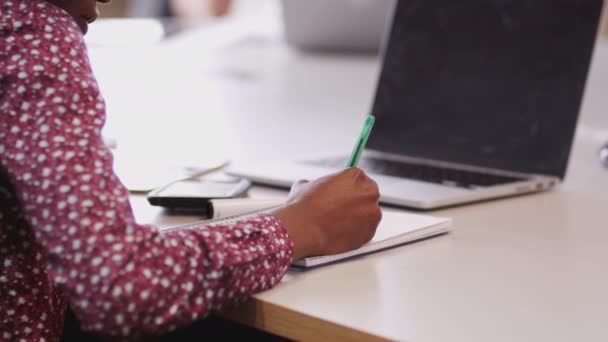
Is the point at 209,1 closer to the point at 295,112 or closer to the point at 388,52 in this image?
the point at 295,112

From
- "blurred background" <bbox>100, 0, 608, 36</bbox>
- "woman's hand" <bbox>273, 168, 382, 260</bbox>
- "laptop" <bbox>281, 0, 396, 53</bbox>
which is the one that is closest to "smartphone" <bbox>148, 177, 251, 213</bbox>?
"woman's hand" <bbox>273, 168, 382, 260</bbox>

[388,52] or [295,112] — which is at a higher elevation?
[388,52]

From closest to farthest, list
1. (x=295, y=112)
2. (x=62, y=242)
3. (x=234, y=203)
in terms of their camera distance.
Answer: (x=62, y=242), (x=234, y=203), (x=295, y=112)

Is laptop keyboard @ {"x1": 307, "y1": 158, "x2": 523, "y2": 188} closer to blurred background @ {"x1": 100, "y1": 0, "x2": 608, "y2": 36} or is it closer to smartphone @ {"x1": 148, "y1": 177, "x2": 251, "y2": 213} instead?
smartphone @ {"x1": 148, "y1": 177, "x2": 251, "y2": 213}

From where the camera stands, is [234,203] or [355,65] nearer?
[234,203]

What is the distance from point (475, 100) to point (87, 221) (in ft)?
2.30

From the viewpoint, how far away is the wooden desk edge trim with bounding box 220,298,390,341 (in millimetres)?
597

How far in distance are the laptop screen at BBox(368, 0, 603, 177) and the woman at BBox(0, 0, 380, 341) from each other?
0.51m

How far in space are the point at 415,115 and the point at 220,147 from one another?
0.96 feet

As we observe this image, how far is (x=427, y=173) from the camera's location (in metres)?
1.06

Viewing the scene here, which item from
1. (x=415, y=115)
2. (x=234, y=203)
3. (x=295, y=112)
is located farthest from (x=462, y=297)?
(x=295, y=112)

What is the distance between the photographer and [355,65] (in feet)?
6.91

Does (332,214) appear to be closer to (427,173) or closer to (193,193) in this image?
(193,193)

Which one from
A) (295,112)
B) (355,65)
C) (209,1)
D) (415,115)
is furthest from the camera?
(209,1)
